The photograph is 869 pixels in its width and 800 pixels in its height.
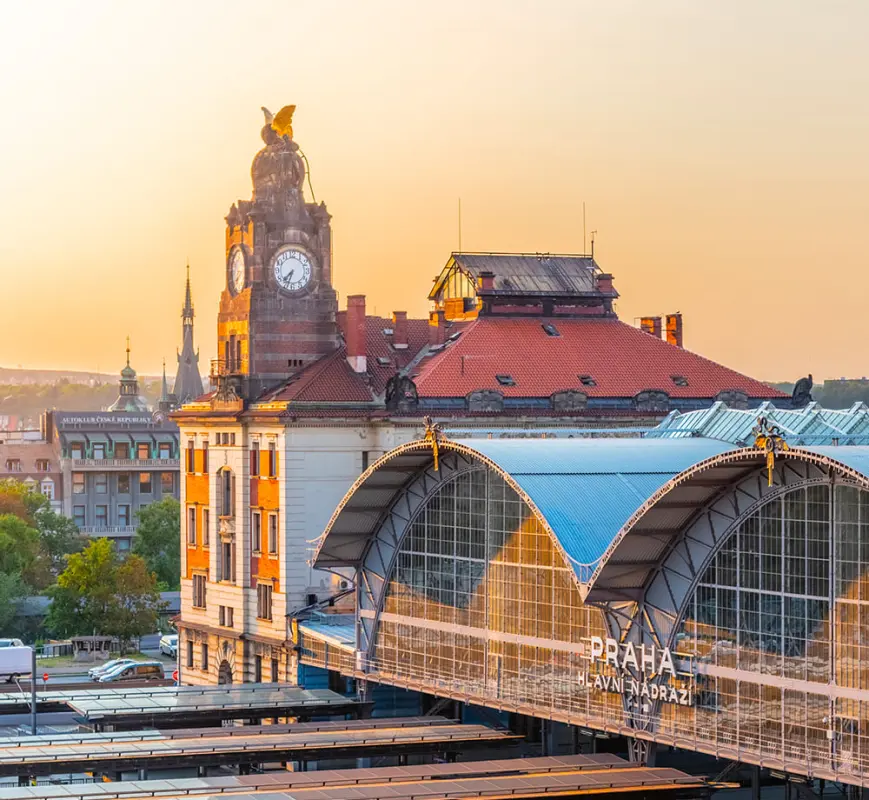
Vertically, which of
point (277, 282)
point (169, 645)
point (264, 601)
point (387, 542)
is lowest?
point (169, 645)

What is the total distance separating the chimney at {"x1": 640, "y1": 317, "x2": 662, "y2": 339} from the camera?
148m

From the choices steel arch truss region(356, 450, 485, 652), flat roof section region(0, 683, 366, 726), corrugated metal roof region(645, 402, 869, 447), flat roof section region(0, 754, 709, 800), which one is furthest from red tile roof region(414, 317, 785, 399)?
flat roof section region(0, 754, 709, 800)

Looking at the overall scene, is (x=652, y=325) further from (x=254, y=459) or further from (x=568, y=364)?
(x=254, y=459)

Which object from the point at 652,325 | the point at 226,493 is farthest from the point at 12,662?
the point at 652,325

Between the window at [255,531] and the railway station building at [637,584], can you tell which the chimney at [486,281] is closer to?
the window at [255,531]

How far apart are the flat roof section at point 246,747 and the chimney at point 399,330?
160ft

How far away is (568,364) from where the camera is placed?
132875 millimetres

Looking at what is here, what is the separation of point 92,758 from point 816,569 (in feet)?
89.7

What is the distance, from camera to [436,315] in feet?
455

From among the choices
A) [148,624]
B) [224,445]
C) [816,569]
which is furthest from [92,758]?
[148,624]

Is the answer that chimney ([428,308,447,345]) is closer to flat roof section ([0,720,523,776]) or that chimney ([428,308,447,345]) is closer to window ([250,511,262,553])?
window ([250,511,262,553])

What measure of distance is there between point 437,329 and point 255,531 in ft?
62.4

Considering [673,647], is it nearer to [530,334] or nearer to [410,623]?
[410,623]

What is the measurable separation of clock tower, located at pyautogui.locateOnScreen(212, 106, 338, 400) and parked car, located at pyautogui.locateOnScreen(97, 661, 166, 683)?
27.6 m
